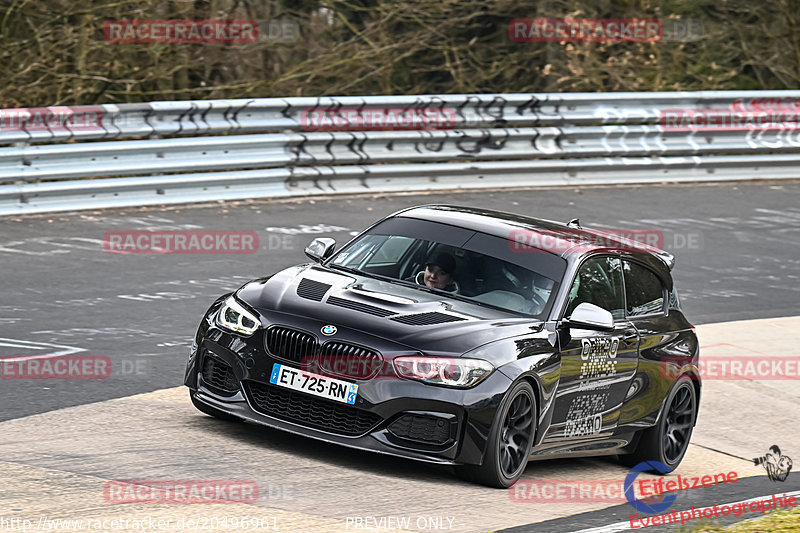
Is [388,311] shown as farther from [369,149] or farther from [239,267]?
[369,149]

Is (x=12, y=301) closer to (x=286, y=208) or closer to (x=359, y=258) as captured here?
(x=359, y=258)

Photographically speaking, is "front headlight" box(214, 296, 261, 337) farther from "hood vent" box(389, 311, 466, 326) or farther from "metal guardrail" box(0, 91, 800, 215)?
"metal guardrail" box(0, 91, 800, 215)

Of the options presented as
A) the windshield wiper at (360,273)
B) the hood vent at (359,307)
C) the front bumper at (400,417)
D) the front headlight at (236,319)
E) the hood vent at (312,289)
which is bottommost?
the front bumper at (400,417)

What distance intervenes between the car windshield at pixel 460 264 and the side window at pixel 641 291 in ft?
2.27

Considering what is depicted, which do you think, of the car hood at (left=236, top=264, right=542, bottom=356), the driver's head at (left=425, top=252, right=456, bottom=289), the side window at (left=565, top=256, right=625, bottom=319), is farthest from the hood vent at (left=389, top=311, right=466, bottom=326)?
the side window at (left=565, top=256, right=625, bottom=319)

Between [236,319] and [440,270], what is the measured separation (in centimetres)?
134

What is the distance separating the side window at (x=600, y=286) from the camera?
8.40 metres

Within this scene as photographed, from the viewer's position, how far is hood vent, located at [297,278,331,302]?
782 centimetres

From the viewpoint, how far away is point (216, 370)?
782 cm

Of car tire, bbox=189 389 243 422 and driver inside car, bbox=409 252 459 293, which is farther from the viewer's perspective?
driver inside car, bbox=409 252 459 293

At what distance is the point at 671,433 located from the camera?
9180mm

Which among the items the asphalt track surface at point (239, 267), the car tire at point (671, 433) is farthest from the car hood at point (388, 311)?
the car tire at point (671, 433)

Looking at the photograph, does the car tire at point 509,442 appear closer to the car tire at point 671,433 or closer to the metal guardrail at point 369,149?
the car tire at point 671,433

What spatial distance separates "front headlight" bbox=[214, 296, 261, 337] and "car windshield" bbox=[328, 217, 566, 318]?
3.07 feet
